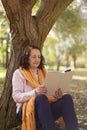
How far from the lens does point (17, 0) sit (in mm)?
4508

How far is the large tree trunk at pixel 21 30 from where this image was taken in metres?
4.62

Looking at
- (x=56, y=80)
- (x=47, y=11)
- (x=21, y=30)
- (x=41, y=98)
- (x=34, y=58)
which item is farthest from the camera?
(x=47, y=11)

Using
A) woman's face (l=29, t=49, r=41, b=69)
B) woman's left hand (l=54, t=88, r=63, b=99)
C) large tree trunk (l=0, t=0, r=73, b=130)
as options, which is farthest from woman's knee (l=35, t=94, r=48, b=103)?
large tree trunk (l=0, t=0, r=73, b=130)

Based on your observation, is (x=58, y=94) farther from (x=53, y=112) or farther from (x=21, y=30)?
(x=21, y=30)

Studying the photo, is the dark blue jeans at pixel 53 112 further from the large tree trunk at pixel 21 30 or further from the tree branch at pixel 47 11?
the tree branch at pixel 47 11

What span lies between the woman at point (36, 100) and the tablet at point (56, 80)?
0.20 ft

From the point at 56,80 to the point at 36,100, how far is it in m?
0.35

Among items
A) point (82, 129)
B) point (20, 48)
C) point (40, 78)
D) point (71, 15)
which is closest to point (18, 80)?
point (40, 78)

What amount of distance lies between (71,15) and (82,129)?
7697 mm

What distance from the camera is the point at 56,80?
4.05 m

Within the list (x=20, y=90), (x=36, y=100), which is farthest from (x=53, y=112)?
(x=20, y=90)

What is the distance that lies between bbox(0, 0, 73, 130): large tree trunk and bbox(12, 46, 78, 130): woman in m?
0.48

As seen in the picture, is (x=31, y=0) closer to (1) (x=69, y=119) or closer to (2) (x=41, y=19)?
(2) (x=41, y=19)

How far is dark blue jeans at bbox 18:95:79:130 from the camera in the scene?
380 centimetres
